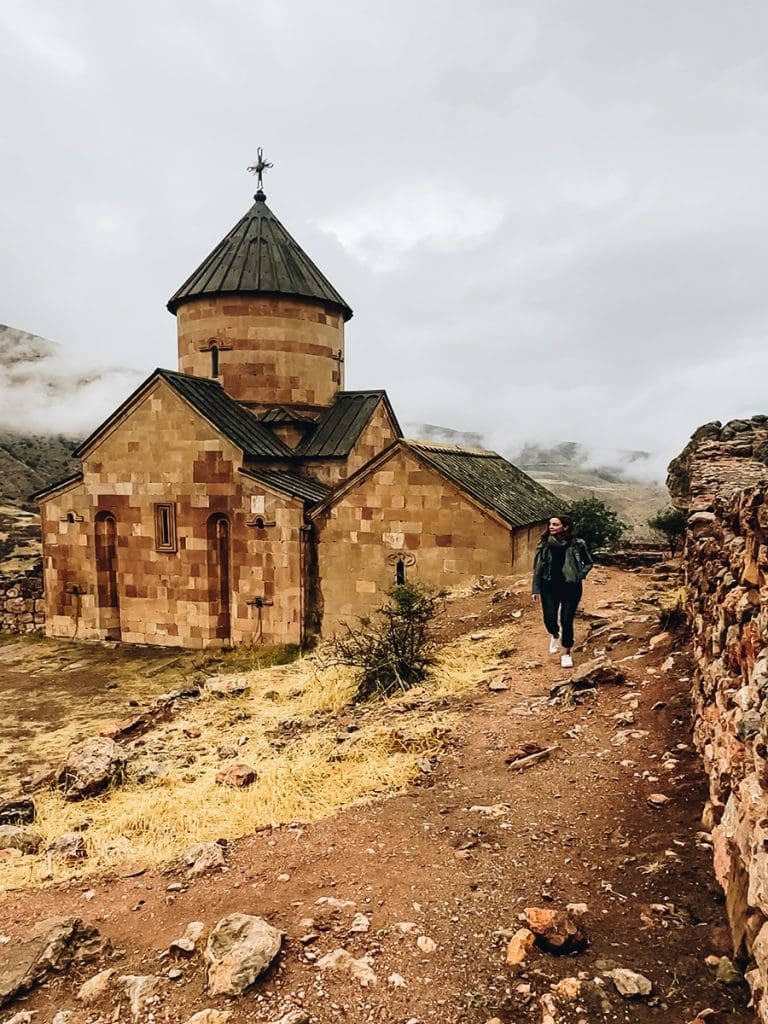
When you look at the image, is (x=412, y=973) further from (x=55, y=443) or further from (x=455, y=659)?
(x=55, y=443)

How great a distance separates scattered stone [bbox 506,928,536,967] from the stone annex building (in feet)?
24.1

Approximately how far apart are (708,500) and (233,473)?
314 inches

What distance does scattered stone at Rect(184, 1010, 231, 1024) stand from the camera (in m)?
2.30

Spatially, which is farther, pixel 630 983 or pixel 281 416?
pixel 281 416

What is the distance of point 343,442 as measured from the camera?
12.8 m

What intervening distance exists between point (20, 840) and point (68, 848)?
1.33 feet

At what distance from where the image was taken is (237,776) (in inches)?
180

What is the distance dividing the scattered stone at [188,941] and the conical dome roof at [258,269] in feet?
39.2

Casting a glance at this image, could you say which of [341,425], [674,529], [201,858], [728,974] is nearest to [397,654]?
[201,858]

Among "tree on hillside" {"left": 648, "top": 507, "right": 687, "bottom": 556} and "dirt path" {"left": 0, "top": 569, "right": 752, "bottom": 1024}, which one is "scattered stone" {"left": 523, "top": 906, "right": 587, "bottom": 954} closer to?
"dirt path" {"left": 0, "top": 569, "right": 752, "bottom": 1024}

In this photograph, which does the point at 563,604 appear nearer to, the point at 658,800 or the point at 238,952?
the point at 658,800

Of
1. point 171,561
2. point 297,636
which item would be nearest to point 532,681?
point 297,636

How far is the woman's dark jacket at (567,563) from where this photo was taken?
222 inches

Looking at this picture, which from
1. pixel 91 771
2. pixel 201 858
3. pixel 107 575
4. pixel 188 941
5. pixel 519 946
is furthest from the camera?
pixel 107 575
